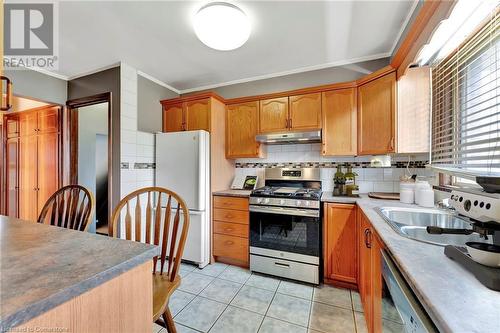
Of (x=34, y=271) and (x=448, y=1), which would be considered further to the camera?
(x=448, y=1)

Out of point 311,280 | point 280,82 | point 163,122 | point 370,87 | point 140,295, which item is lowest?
point 311,280

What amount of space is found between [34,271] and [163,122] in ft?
8.57

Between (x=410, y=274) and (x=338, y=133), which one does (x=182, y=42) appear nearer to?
(x=338, y=133)

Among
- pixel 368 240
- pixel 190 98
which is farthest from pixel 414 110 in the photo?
pixel 190 98

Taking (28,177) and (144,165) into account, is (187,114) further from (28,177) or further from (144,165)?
(28,177)

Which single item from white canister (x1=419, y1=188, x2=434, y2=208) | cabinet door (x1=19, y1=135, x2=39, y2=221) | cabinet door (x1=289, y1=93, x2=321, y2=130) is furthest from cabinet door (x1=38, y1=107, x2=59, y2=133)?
white canister (x1=419, y1=188, x2=434, y2=208)

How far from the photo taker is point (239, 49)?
2.18m

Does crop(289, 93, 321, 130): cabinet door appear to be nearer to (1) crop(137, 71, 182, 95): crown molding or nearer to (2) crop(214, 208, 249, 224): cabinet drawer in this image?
(2) crop(214, 208, 249, 224): cabinet drawer

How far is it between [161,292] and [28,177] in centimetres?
345

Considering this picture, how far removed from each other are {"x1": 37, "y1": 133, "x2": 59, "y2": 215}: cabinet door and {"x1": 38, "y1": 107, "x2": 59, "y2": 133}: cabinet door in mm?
77

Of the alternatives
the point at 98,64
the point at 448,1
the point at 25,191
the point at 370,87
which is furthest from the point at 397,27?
the point at 25,191

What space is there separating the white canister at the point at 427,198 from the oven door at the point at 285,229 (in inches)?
32.5

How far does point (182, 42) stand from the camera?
6.72ft

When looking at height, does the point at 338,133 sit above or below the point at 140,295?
above
